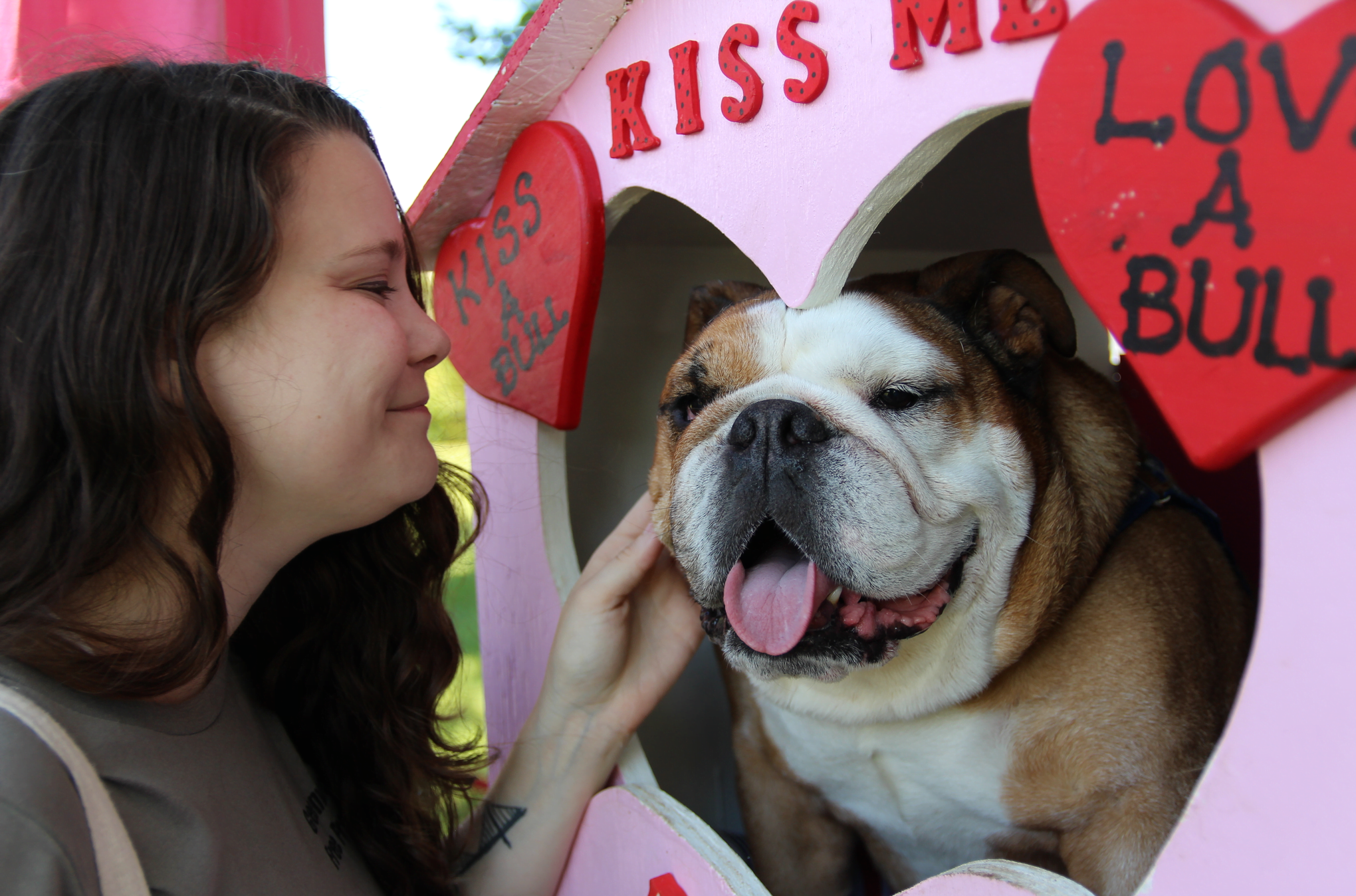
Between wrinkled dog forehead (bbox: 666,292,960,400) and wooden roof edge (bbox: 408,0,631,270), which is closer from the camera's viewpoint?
wrinkled dog forehead (bbox: 666,292,960,400)

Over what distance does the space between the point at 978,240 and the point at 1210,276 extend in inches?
63.7

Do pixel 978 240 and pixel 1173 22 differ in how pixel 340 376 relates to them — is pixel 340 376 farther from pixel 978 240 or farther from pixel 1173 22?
pixel 978 240

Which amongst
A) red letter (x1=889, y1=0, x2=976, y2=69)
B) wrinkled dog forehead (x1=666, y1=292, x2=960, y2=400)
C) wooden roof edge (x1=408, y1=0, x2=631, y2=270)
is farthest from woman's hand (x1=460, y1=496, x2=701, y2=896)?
red letter (x1=889, y1=0, x2=976, y2=69)

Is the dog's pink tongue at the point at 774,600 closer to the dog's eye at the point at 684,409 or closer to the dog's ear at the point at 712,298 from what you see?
the dog's eye at the point at 684,409

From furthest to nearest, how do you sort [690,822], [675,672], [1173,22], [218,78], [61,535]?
[675,672], [690,822], [218,78], [61,535], [1173,22]

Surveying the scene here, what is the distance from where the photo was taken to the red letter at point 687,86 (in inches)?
49.9

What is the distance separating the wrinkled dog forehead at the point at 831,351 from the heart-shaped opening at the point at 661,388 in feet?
Answer: 2.22

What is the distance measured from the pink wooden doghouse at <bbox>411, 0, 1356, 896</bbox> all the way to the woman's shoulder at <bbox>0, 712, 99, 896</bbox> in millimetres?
752

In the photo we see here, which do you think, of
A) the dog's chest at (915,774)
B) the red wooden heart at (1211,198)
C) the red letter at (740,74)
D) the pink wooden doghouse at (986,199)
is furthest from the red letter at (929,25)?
the dog's chest at (915,774)

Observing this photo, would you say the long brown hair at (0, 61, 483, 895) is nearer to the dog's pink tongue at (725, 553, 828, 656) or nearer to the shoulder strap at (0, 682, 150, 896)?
the shoulder strap at (0, 682, 150, 896)

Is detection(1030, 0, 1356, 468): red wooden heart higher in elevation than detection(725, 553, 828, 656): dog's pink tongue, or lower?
higher

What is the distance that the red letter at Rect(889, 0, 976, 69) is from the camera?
92cm

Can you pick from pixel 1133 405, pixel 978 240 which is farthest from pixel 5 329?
pixel 1133 405

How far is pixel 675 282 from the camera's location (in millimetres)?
2270
